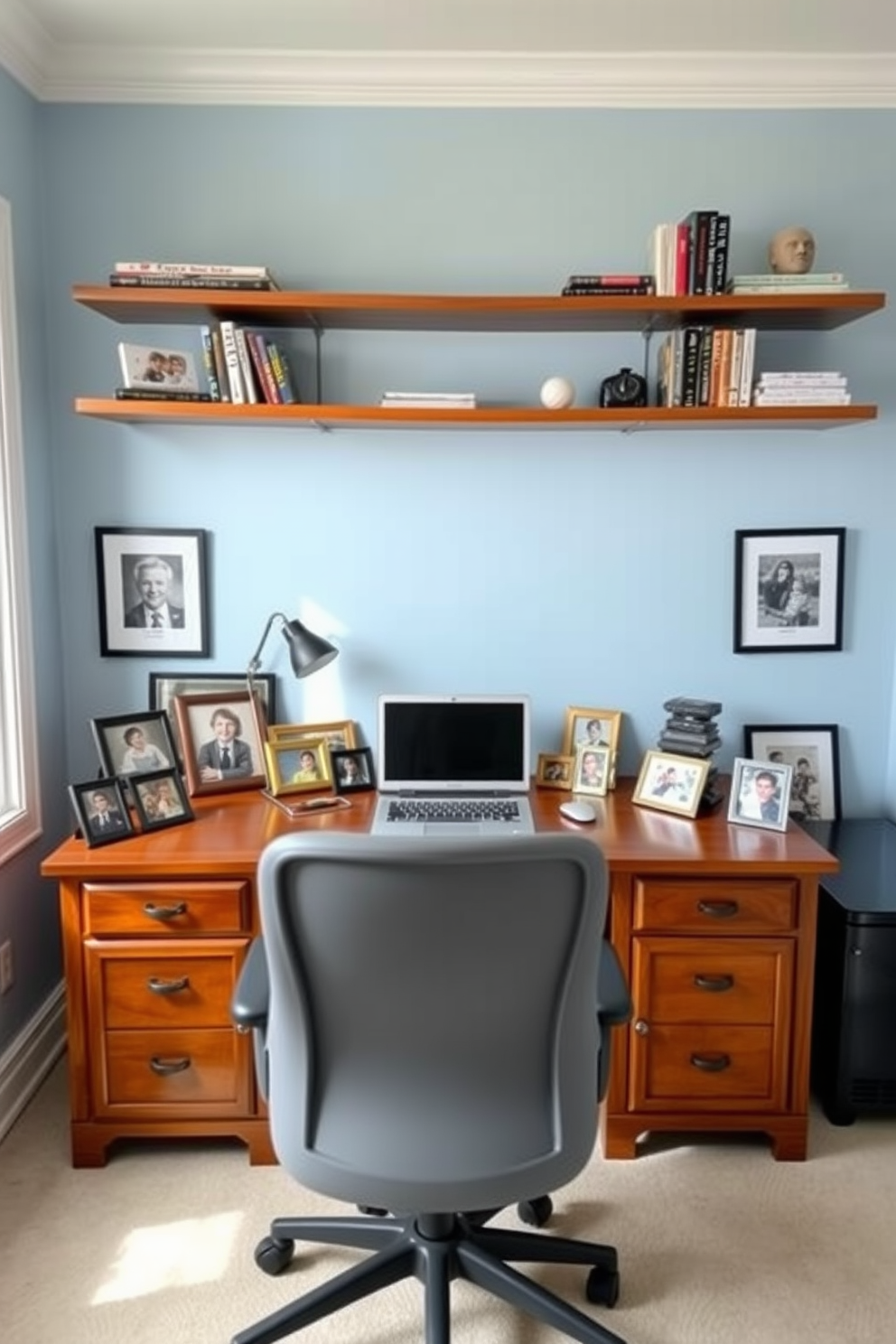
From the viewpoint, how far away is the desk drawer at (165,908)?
196cm

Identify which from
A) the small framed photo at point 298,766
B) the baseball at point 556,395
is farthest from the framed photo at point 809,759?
the small framed photo at point 298,766

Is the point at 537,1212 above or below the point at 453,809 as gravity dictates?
below

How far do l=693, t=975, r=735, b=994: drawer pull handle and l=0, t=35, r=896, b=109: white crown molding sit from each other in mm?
2083

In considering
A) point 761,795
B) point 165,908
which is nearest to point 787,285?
point 761,795

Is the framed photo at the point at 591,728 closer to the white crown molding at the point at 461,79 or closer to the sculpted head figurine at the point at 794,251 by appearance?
the sculpted head figurine at the point at 794,251

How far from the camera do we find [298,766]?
2.39 meters

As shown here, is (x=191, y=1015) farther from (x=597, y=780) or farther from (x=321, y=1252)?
(x=597, y=780)

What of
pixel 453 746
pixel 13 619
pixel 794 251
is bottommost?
pixel 453 746

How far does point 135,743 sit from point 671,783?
128 centimetres

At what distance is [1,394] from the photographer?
7.23 feet

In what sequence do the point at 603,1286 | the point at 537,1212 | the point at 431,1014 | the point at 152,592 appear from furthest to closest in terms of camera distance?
1. the point at 152,592
2. the point at 537,1212
3. the point at 603,1286
4. the point at 431,1014

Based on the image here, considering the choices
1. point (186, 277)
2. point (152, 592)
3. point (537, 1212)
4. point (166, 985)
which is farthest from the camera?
point (152, 592)

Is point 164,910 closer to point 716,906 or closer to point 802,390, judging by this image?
point 716,906

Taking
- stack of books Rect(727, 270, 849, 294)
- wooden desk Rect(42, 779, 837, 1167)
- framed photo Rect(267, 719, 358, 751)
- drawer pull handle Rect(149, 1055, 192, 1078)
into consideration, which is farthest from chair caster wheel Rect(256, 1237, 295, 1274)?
stack of books Rect(727, 270, 849, 294)
